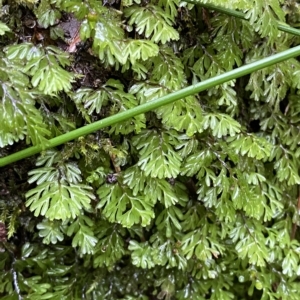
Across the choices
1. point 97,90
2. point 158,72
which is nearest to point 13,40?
point 97,90

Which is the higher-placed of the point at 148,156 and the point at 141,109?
the point at 141,109

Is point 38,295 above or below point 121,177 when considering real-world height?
below

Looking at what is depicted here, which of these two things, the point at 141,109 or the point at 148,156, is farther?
the point at 148,156

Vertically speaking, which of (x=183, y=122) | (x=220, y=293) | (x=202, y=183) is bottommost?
(x=220, y=293)

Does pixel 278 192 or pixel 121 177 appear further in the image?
pixel 278 192

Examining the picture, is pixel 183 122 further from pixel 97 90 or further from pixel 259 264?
pixel 259 264

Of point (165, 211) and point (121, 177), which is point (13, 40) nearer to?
point (121, 177)

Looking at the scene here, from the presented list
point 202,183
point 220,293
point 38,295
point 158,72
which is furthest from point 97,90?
point 220,293
